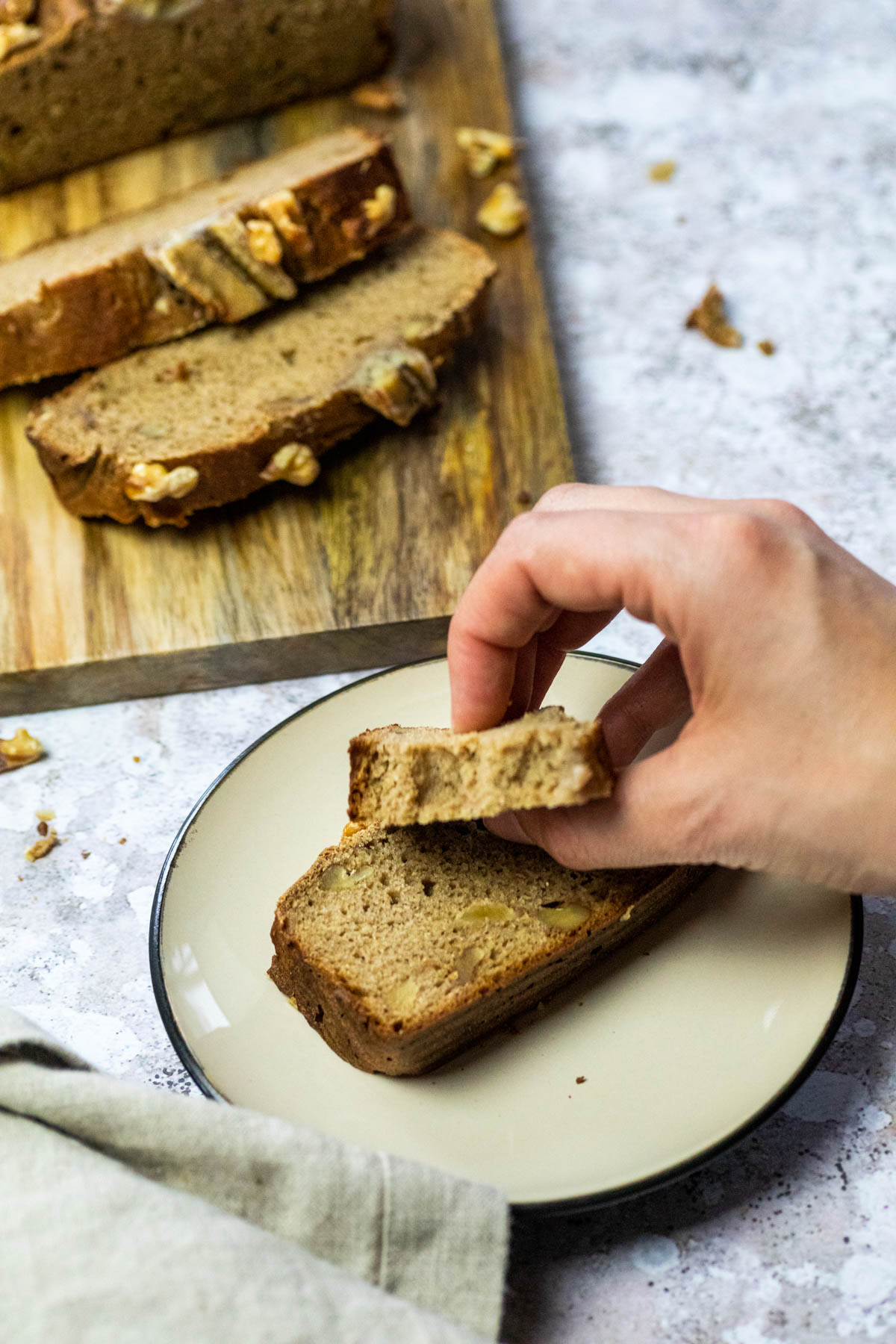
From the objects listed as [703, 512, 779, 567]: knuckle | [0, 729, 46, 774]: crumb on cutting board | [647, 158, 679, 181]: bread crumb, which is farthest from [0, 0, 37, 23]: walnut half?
[703, 512, 779, 567]: knuckle

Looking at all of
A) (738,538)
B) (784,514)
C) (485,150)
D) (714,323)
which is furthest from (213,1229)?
(485,150)

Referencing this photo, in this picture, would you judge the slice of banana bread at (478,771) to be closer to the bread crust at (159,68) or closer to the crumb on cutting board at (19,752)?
the crumb on cutting board at (19,752)

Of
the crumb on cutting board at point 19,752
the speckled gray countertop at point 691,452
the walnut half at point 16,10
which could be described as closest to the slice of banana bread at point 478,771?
the speckled gray countertop at point 691,452

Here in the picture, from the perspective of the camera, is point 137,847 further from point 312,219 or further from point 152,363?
point 312,219

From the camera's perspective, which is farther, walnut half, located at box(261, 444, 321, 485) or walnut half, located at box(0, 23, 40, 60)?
walnut half, located at box(0, 23, 40, 60)

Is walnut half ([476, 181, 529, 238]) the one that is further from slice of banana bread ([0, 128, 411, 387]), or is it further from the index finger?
the index finger

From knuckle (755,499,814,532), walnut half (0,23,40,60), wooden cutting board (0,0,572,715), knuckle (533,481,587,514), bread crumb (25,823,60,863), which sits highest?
walnut half (0,23,40,60)

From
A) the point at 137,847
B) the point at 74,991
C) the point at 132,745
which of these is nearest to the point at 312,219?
the point at 132,745
